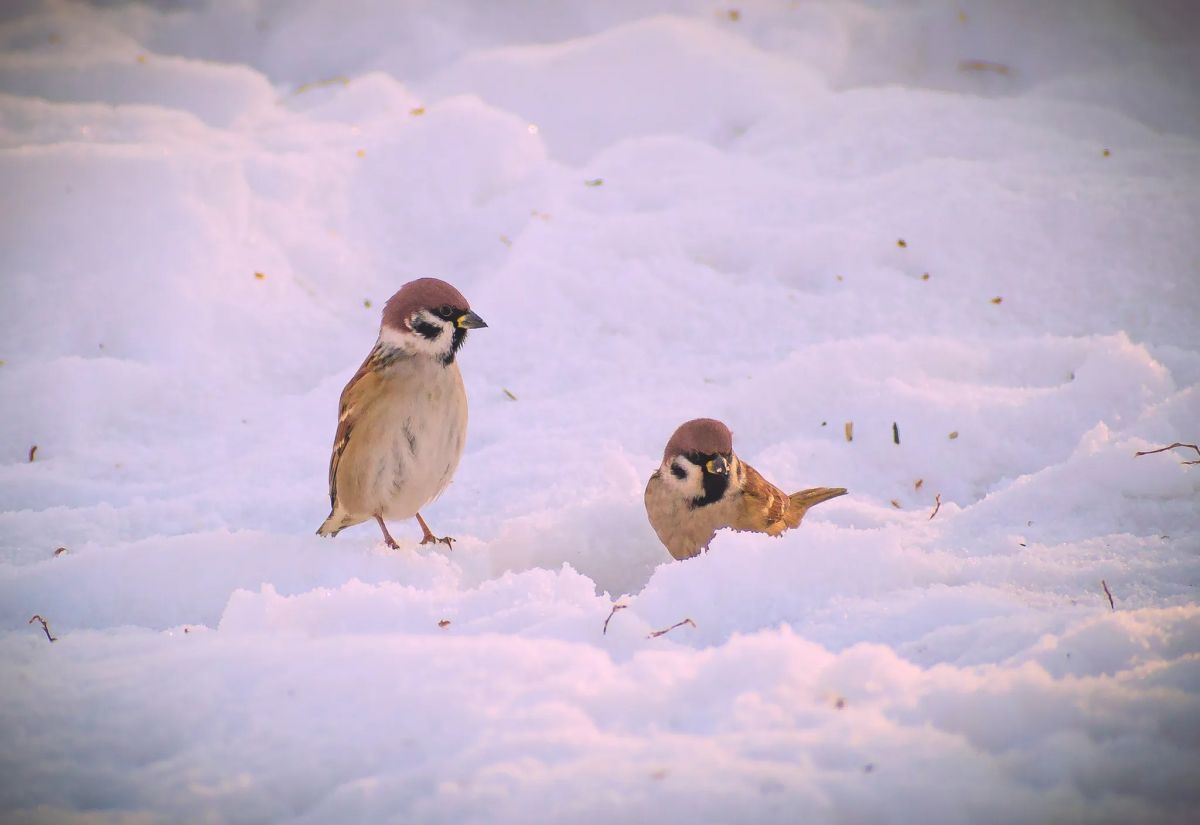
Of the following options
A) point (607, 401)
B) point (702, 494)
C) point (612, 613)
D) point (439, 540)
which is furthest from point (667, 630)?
point (607, 401)

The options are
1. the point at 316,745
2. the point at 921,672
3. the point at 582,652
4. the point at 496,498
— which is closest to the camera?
the point at 316,745

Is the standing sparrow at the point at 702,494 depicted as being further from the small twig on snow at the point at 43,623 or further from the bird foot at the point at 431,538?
the small twig on snow at the point at 43,623

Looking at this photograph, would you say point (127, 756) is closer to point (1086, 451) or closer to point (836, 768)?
point (836, 768)

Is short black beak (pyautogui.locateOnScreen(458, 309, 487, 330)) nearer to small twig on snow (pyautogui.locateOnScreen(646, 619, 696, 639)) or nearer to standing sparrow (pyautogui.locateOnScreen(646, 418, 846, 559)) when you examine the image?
standing sparrow (pyautogui.locateOnScreen(646, 418, 846, 559))

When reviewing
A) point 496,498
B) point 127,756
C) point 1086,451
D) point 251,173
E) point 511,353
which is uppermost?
point 251,173

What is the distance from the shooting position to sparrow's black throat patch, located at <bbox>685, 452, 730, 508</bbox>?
347 cm

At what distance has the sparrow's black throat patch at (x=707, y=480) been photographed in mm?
3469

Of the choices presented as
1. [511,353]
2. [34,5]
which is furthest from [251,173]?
[34,5]

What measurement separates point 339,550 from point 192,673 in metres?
1.14

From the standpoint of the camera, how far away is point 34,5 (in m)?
6.31

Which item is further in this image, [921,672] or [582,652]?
[582,652]

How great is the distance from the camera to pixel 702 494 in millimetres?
3486

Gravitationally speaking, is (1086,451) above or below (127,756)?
above

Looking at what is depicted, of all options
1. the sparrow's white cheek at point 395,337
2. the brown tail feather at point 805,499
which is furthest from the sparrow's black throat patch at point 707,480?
the sparrow's white cheek at point 395,337
